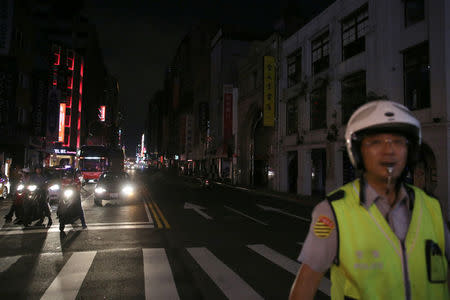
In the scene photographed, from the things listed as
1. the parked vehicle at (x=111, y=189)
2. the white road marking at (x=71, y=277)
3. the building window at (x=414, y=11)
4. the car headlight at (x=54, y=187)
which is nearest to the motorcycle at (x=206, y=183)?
the parked vehicle at (x=111, y=189)

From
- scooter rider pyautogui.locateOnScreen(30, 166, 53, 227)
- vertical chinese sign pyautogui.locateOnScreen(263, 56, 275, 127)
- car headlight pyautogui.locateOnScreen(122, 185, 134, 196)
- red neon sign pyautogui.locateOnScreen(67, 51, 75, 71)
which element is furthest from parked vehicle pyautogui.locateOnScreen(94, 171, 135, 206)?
red neon sign pyautogui.locateOnScreen(67, 51, 75, 71)

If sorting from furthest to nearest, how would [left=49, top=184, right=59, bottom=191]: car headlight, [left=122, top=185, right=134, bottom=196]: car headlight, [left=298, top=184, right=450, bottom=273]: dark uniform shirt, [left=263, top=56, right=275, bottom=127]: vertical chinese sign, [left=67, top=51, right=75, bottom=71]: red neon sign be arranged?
[left=67, top=51, right=75, bottom=71]: red neon sign → [left=263, top=56, right=275, bottom=127]: vertical chinese sign → [left=122, top=185, right=134, bottom=196]: car headlight → [left=49, top=184, right=59, bottom=191]: car headlight → [left=298, top=184, right=450, bottom=273]: dark uniform shirt

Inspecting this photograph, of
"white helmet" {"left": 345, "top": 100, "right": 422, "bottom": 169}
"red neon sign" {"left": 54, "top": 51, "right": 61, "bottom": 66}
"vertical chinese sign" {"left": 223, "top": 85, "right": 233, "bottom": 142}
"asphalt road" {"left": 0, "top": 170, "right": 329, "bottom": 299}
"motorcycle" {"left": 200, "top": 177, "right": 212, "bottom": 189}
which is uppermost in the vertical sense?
"red neon sign" {"left": 54, "top": 51, "right": 61, "bottom": 66}

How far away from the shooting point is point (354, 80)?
20.8 metres

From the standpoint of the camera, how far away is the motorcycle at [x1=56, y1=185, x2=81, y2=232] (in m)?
9.73

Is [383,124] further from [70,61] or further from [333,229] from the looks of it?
[70,61]

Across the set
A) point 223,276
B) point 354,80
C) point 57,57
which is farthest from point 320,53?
point 57,57

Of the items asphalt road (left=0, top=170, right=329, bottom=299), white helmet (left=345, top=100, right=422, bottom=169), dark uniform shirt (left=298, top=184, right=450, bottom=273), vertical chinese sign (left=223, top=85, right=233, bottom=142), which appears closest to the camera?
dark uniform shirt (left=298, top=184, right=450, bottom=273)

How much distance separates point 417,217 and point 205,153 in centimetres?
6123

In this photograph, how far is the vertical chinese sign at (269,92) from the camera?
29.5 m

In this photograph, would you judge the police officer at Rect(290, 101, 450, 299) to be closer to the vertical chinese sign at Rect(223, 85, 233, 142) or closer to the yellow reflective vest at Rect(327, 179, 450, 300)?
the yellow reflective vest at Rect(327, 179, 450, 300)

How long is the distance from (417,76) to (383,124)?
668 inches

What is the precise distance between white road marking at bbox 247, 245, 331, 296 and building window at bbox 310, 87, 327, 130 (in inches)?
676

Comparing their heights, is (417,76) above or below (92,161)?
above
